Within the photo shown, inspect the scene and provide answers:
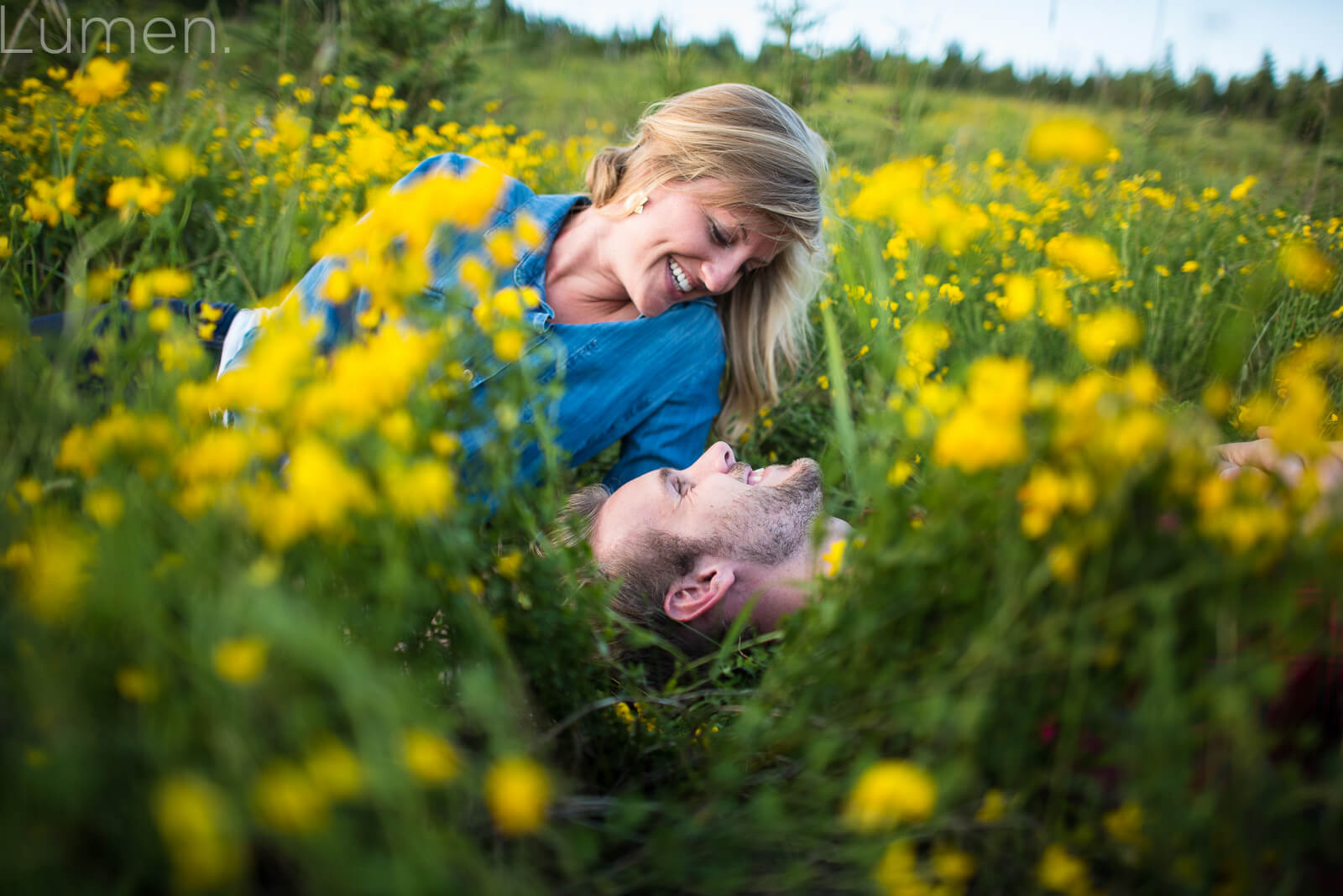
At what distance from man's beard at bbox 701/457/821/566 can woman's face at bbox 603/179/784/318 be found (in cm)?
84

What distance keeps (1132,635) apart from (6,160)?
11.3ft

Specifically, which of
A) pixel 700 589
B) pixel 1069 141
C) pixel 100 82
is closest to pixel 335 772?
pixel 1069 141

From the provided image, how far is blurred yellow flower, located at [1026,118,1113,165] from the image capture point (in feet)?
3.19

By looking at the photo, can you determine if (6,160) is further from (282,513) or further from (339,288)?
(282,513)

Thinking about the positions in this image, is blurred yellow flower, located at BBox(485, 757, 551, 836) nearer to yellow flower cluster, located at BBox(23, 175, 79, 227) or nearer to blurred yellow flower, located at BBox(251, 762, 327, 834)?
blurred yellow flower, located at BBox(251, 762, 327, 834)

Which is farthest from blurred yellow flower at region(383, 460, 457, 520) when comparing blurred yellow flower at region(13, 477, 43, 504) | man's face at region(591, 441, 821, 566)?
man's face at region(591, 441, 821, 566)

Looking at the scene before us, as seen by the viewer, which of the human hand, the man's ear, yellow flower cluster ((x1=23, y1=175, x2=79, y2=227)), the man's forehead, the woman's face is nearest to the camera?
yellow flower cluster ((x1=23, y1=175, x2=79, y2=227))

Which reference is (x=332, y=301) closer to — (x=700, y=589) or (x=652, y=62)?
(x=700, y=589)

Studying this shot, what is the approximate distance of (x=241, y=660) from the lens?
2.23 feet

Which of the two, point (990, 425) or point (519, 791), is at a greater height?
point (990, 425)

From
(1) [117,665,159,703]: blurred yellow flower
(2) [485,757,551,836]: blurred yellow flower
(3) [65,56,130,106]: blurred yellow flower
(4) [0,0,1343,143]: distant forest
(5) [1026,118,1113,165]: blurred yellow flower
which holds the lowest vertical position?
(2) [485,757,551,836]: blurred yellow flower

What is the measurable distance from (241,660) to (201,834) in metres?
0.15

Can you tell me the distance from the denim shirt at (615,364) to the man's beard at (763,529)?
2.32ft

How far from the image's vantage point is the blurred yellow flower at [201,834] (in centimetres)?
58
